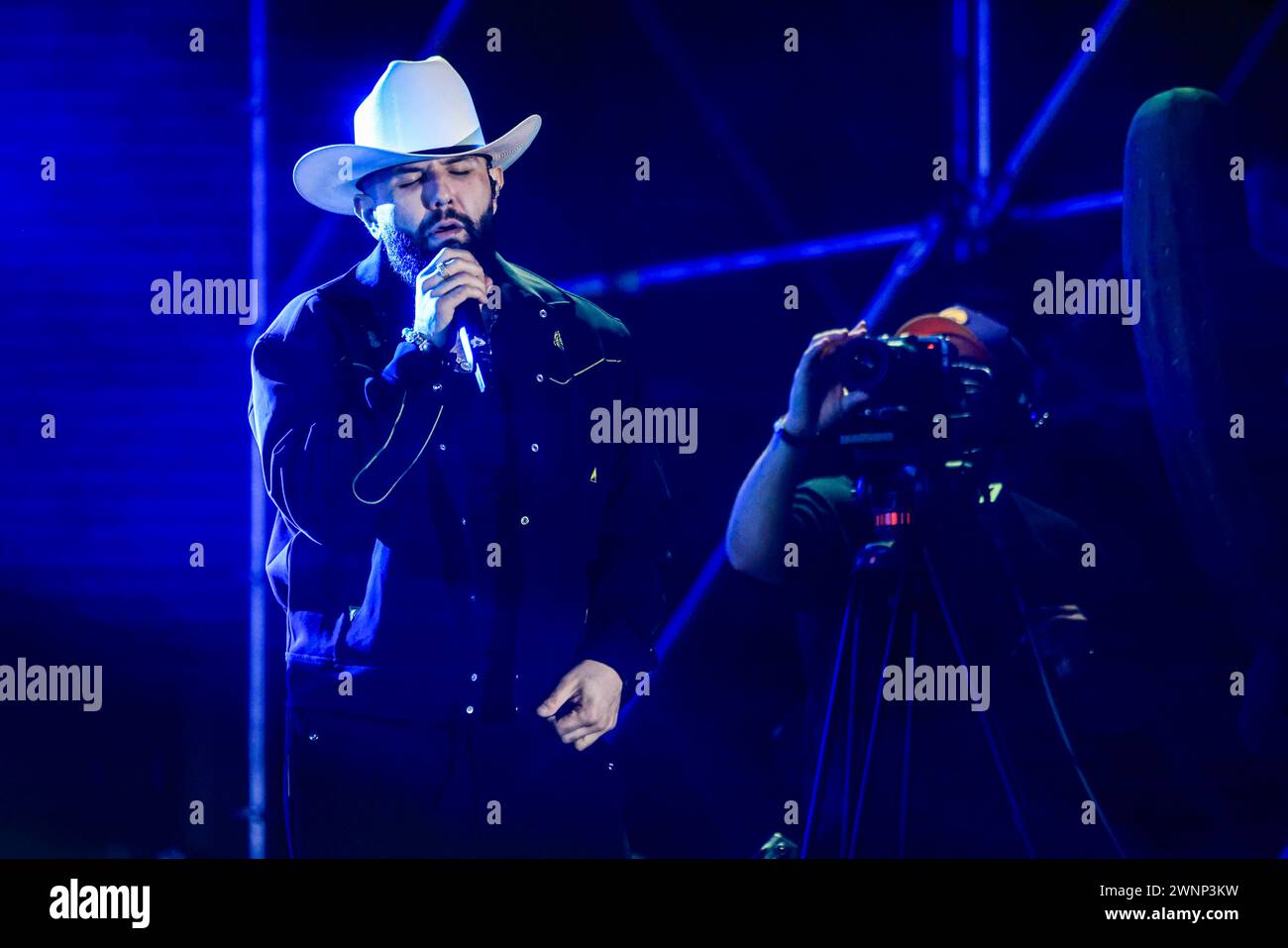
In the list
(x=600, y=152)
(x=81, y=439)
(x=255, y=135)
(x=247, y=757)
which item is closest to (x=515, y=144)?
(x=600, y=152)

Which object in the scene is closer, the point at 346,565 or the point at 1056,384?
the point at 346,565

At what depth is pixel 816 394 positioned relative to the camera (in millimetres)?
2746

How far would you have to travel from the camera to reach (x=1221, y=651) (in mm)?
2801

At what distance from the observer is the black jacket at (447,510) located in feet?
8.46

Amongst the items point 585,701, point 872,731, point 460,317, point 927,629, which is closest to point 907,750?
point 872,731

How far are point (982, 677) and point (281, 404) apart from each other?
1413mm

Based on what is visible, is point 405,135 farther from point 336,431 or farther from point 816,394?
point 816,394

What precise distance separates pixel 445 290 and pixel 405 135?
14.9 inches


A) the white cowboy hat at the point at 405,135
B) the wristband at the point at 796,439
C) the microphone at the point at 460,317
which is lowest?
the wristband at the point at 796,439

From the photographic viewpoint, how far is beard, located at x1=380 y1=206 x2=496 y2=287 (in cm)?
265

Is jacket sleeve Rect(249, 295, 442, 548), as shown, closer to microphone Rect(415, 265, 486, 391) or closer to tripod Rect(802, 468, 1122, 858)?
microphone Rect(415, 265, 486, 391)

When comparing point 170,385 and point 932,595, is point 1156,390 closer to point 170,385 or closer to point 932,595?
point 932,595

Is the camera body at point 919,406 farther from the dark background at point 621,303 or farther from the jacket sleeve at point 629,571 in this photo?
the jacket sleeve at point 629,571

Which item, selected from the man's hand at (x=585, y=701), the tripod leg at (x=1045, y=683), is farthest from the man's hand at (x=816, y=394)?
the man's hand at (x=585, y=701)
